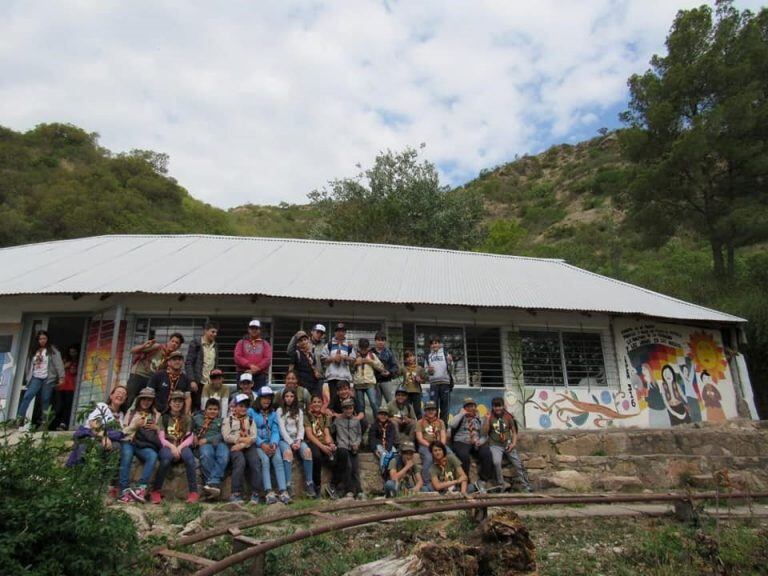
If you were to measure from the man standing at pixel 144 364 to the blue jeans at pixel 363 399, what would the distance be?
2644 millimetres

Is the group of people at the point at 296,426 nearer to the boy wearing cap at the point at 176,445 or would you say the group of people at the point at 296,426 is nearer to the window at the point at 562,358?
the boy wearing cap at the point at 176,445

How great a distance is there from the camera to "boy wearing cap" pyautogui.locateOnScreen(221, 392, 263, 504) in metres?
6.89

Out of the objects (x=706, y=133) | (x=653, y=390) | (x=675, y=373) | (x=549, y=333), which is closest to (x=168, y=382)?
(x=549, y=333)

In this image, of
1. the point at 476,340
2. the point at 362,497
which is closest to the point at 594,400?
the point at 476,340

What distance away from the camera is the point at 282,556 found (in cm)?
475

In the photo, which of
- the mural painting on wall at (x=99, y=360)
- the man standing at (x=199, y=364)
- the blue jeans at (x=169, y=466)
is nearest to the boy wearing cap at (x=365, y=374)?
the man standing at (x=199, y=364)

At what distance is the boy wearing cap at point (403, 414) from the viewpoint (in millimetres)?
8266

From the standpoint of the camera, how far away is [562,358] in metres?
11.6

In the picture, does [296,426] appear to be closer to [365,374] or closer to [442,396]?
[365,374]

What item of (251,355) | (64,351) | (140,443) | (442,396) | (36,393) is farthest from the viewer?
(64,351)

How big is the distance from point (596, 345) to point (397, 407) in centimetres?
506

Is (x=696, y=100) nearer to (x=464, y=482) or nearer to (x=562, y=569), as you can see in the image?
(x=464, y=482)

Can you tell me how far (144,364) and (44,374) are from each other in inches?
Result: 76.7

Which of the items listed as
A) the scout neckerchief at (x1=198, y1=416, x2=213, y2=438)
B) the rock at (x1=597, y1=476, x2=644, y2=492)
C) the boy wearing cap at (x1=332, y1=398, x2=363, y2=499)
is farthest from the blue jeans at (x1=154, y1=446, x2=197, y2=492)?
the rock at (x1=597, y1=476, x2=644, y2=492)
